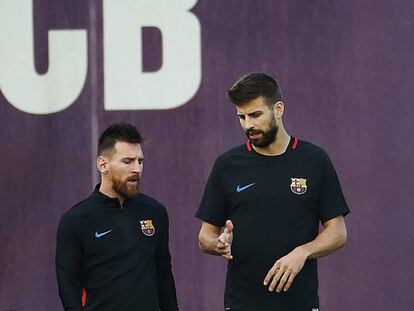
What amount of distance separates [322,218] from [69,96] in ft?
6.68

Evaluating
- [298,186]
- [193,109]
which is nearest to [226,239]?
[298,186]

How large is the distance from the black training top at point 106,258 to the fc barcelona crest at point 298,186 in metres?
0.62

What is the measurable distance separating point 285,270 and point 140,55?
2.11 meters

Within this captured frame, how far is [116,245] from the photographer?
420cm

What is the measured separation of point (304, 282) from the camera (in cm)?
423

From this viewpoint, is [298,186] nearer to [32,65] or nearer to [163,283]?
[163,283]

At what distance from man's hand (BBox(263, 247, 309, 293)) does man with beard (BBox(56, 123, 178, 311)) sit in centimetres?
54

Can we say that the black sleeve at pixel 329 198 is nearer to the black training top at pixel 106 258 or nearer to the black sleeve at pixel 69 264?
the black training top at pixel 106 258

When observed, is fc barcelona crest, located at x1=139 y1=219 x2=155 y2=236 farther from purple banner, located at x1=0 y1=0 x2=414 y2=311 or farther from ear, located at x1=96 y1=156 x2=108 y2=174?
purple banner, located at x1=0 y1=0 x2=414 y2=311

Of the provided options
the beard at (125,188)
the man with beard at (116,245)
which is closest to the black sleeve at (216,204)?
the man with beard at (116,245)

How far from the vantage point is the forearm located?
13.5 feet

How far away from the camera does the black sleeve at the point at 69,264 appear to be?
13.6 feet

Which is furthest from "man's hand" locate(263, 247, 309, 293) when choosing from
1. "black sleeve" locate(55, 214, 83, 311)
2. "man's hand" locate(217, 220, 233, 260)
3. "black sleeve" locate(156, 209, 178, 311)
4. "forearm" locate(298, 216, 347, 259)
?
"black sleeve" locate(55, 214, 83, 311)

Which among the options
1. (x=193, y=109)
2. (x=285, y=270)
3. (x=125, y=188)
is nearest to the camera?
(x=285, y=270)
